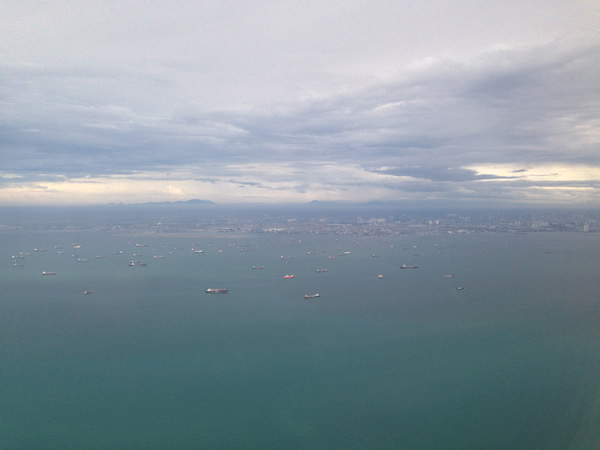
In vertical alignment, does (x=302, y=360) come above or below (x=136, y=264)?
below

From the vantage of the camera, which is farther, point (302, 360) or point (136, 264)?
point (136, 264)

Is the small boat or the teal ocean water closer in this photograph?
the teal ocean water

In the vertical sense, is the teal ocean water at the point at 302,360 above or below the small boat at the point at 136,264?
below

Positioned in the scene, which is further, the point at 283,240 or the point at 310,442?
the point at 283,240

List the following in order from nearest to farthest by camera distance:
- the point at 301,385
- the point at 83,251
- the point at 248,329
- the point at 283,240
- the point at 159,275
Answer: the point at 301,385
the point at 248,329
the point at 159,275
the point at 83,251
the point at 283,240

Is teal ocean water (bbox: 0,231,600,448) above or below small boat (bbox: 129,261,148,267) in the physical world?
below

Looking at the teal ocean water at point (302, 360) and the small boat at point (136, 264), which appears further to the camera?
the small boat at point (136, 264)

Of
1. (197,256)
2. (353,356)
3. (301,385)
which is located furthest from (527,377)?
(197,256)

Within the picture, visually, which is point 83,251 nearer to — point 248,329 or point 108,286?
point 108,286
